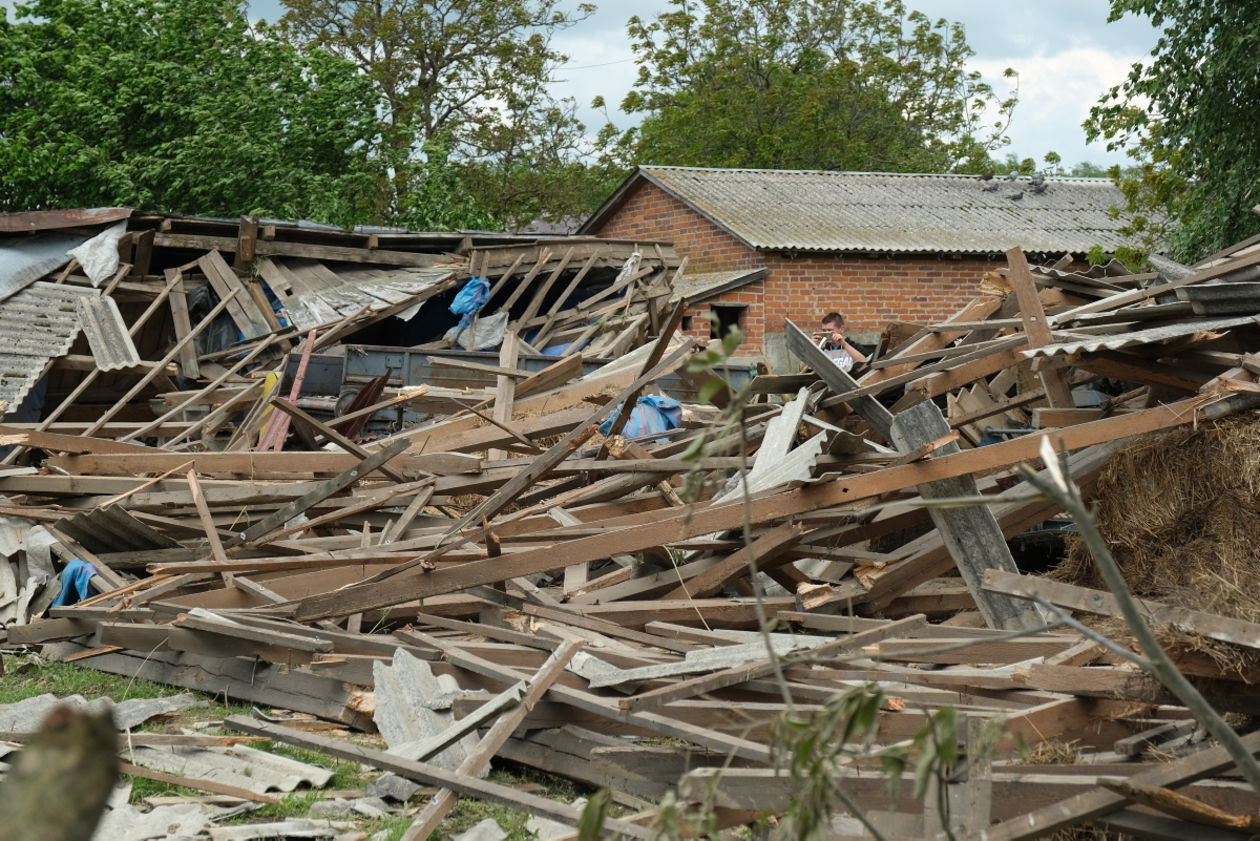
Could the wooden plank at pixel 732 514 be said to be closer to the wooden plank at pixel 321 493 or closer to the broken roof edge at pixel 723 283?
the wooden plank at pixel 321 493

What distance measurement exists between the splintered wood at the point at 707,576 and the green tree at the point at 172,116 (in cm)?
1526

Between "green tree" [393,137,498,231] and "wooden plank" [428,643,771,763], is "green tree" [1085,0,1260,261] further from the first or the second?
"green tree" [393,137,498,231]

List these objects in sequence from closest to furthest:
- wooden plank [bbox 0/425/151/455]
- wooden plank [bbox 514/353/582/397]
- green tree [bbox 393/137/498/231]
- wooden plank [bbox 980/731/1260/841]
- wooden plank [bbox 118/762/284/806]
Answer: wooden plank [bbox 980/731/1260/841], wooden plank [bbox 118/762/284/806], wooden plank [bbox 0/425/151/455], wooden plank [bbox 514/353/582/397], green tree [bbox 393/137/498/231]

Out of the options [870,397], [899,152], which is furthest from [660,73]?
[870,397]

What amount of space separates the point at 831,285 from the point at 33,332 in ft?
44.5

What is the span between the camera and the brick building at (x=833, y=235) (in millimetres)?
22438

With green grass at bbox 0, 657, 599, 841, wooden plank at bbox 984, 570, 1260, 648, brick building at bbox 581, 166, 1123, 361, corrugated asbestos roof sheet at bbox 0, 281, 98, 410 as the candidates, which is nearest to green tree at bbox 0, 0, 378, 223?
brick building at bbox 581, 166, 1123, 361

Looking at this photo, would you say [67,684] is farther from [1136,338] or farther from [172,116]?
[172,116]

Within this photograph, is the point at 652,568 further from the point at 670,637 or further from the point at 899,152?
the point at 899,152

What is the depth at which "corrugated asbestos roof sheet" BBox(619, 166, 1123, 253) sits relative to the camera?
23.3 metres

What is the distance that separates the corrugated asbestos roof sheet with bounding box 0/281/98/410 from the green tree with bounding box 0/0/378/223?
11031 millimetres

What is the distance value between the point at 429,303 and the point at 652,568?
11.3 meters

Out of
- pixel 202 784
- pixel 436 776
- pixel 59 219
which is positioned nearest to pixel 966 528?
pixel 436 776

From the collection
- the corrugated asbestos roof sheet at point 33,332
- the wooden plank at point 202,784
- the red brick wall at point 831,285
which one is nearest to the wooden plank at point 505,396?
the wooden plank at point 202,784
